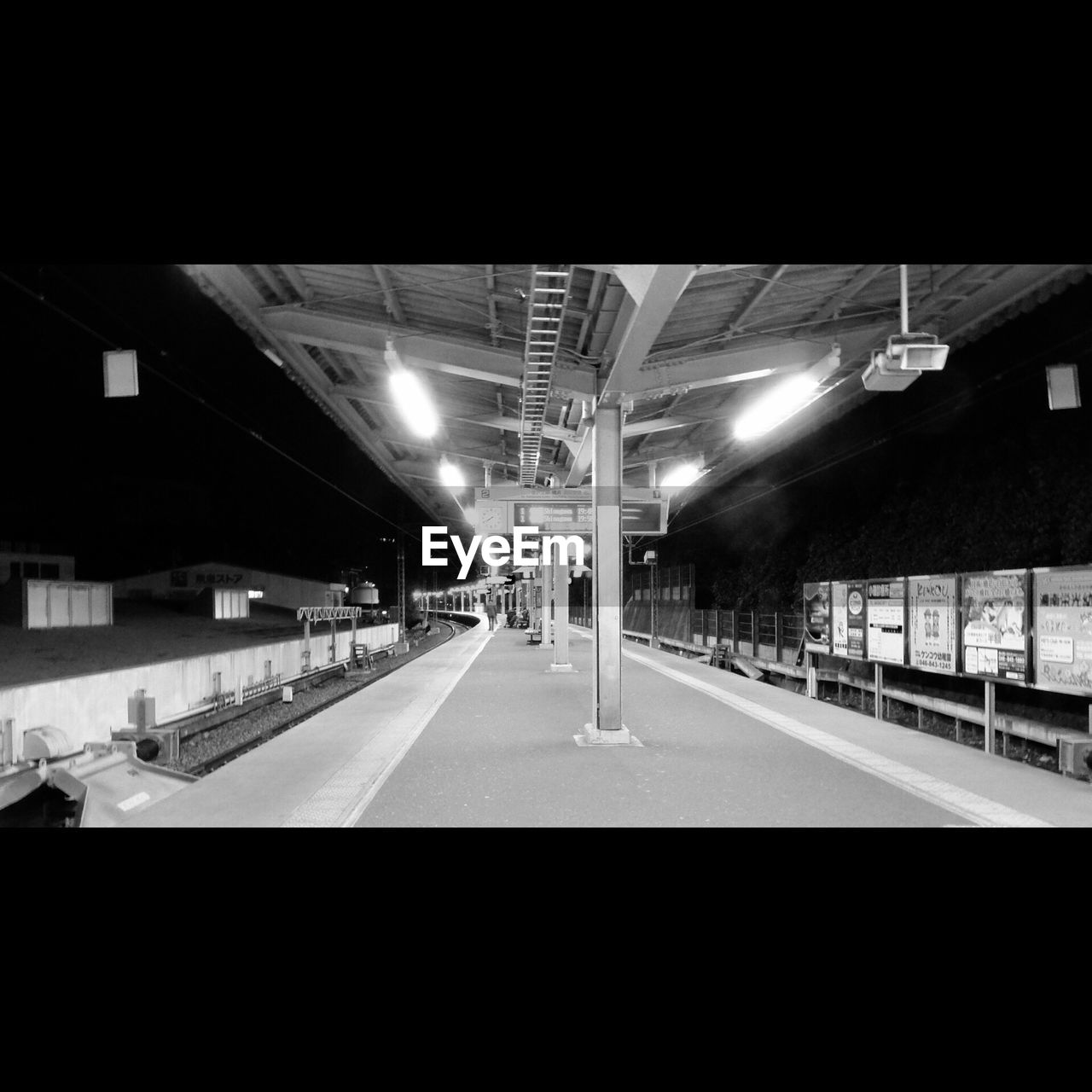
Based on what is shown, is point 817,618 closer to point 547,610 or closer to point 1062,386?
point 1062,386

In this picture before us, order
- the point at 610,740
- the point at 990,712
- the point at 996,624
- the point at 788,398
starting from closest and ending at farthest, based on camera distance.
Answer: the point at 610,740 < the point at 996,624 < the point at 990,712 < the point at 788,398

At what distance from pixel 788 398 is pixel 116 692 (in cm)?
992

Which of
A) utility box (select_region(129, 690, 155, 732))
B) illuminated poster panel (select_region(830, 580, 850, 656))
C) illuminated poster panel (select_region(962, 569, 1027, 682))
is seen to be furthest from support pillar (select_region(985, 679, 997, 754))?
utility box (select_region(129, 690, 155, 732))

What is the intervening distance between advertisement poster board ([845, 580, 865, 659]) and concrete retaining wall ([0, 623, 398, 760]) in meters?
10.1

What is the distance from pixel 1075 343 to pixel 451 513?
1567 centimetres

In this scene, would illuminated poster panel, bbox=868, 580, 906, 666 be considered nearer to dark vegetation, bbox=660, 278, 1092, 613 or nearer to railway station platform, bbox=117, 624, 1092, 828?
railway station platform, bbox=117, 624, 1092, 828

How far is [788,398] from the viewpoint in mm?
8422

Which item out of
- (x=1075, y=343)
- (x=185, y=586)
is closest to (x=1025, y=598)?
(x=1075, y=343)

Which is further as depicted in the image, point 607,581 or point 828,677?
point 828,677

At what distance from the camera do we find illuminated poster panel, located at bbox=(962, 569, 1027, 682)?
276 inches

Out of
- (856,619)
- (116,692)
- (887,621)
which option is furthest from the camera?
(116,692)

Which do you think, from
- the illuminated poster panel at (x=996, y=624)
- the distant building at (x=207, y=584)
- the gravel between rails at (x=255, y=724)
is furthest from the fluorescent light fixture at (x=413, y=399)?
the distant building at (x=207, y=584)

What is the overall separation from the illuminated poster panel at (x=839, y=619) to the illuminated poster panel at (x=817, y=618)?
158 mm

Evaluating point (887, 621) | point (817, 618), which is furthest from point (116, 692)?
point (887, 621)
